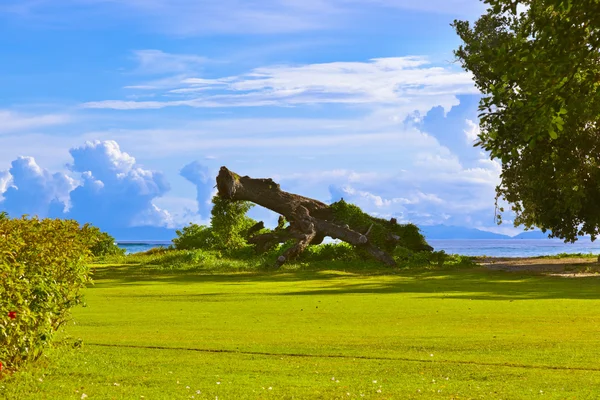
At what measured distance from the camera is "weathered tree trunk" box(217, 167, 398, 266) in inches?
1964

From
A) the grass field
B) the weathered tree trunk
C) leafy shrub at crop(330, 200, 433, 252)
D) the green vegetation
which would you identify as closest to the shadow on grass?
the grass field

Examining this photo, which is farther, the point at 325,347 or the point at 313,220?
the point at 313,220

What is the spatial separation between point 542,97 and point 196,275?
29.2 meters

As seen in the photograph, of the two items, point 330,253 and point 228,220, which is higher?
point 228,220

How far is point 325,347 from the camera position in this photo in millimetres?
16906

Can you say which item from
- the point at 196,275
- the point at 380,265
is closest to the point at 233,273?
the point at 196,275

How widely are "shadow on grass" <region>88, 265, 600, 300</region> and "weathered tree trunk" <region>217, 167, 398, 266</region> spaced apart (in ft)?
22.0

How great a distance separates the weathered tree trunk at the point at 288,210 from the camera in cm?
4988

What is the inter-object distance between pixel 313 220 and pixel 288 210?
7.29 ft

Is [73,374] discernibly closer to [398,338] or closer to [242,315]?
[398,338]

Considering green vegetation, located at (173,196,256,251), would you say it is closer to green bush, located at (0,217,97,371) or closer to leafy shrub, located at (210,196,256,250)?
leafy shrub, located at (210,196,256,250)

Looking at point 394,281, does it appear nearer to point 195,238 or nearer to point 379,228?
point 379,228

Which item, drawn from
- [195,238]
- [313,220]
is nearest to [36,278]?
[313,220]

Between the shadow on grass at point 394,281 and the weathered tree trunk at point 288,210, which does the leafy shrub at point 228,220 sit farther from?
the shadow on grass at point 394,281
